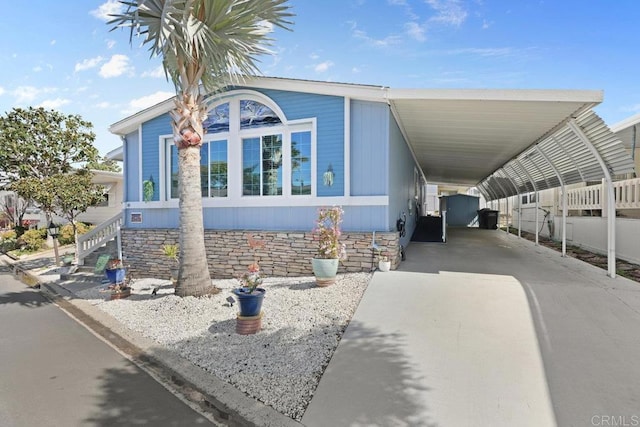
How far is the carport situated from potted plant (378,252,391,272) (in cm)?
331

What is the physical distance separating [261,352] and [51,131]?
17.5 meters

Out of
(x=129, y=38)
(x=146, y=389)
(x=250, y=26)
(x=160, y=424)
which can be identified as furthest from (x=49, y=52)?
(x=160, y=424)

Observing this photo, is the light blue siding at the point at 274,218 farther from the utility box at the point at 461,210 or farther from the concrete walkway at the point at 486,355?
the utility box at the point at 461,210

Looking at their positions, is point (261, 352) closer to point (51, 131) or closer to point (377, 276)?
point (377, 276)

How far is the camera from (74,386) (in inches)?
145

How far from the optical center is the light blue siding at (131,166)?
35.2 feet

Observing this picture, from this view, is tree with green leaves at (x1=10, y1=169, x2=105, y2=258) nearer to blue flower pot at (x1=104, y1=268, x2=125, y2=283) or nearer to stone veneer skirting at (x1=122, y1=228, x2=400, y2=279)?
stone veneer skirting at (x1=122, y1=228, x2=400, y2=279)

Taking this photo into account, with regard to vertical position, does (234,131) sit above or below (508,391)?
above

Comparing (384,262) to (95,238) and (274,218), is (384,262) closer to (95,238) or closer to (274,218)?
(274,218)

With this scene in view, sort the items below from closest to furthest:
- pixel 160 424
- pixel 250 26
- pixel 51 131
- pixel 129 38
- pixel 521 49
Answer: pixel 160 424 → pixel 129 38 → pixel 250 26 → pixel 521 49 → pixel 51 131

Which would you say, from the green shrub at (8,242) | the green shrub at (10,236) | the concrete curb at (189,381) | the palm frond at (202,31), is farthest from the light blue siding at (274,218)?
the green shrub at (10,236)

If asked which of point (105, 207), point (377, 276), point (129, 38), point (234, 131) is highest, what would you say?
point (129, 38)

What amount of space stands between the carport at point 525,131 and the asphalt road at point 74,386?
6448mm

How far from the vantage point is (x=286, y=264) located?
8.22 m
